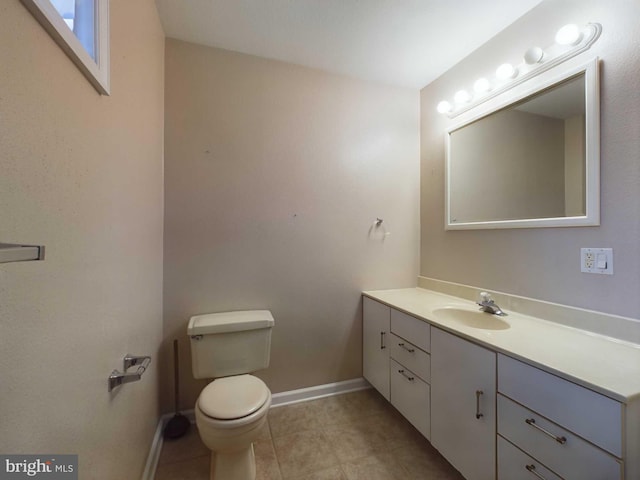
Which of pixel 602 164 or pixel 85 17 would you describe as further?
pixel 602 164

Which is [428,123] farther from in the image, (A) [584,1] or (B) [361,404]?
(B) [361,404]

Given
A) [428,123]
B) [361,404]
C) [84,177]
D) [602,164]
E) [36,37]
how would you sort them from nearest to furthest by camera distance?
[36,37], [84,177], [602,164], [361,404], [428,123]

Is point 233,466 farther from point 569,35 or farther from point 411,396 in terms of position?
point 569,35

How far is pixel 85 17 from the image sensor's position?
725 mm

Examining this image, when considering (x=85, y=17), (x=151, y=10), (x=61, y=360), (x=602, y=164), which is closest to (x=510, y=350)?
(x=602, y=164)

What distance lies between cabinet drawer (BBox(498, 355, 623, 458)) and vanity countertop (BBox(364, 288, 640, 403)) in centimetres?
3

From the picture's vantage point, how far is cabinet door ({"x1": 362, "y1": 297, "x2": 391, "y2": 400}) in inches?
68.6

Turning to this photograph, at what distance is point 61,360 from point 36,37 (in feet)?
2.25

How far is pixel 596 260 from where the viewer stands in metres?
1.15

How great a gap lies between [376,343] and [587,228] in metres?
1.33

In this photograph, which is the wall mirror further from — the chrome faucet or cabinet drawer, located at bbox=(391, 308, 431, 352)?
cabinet drawer, located at bbox=(391, 308, 431, 352)

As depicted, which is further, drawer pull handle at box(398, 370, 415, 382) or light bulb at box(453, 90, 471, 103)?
light bulb at box(453, 90, 471, 103)

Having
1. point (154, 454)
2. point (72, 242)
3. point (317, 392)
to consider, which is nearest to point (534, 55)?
point (72, 242)

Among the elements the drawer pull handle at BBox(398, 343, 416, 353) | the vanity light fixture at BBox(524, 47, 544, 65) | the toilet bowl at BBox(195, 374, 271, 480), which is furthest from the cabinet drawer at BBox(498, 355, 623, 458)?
the vanity light fixture at BBox(524, 47, 544, 65)
